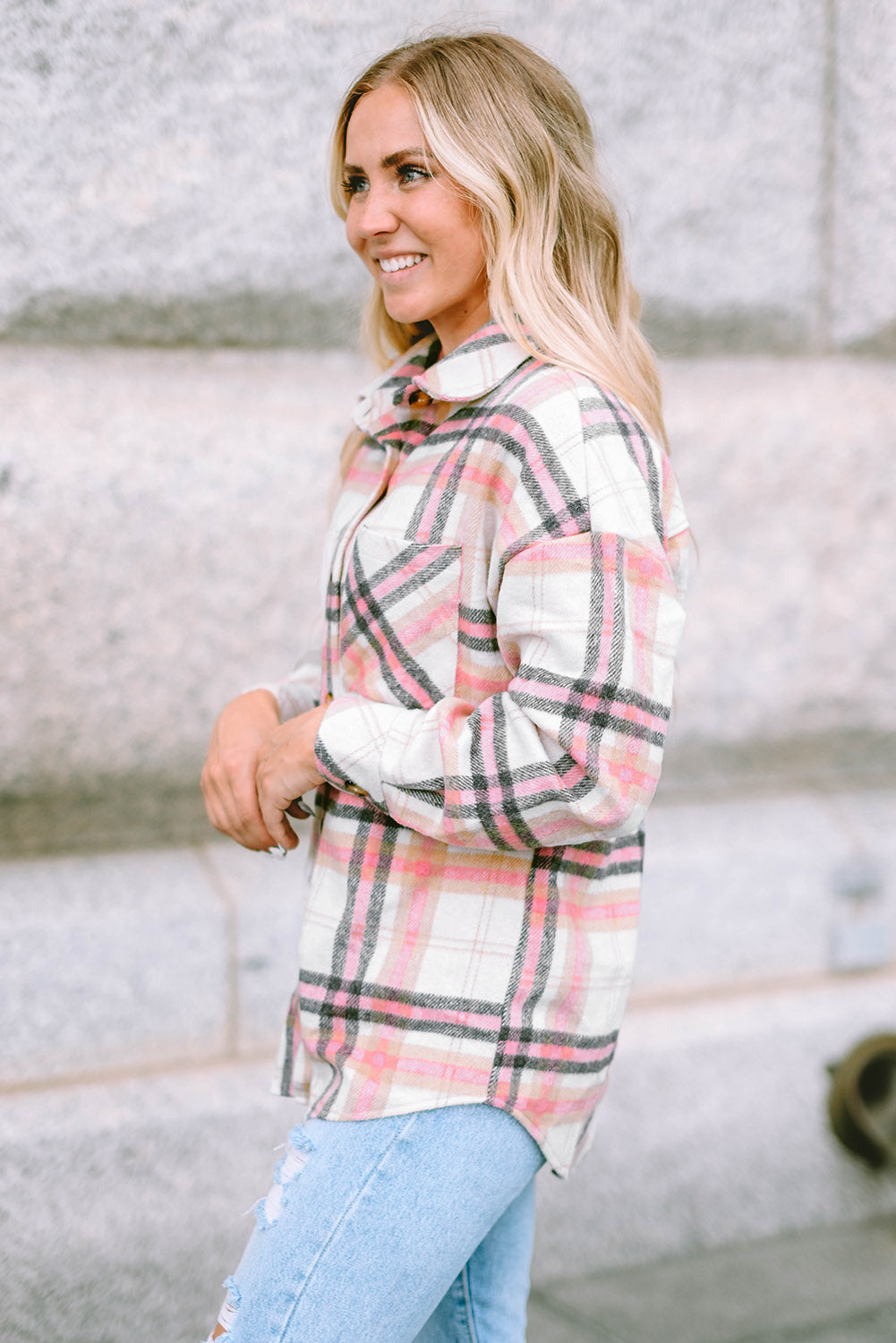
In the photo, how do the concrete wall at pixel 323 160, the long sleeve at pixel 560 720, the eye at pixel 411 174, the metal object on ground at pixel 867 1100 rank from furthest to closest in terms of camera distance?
the metal object on ground at pixel 867 1100
the concrete wall at pixel 323 160
the eye at pixel 411 174
the long sleeve at pixel 560 720

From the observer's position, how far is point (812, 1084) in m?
2.81

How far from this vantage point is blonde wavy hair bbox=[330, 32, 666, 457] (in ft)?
4.59

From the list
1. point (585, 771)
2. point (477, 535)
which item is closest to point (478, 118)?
point (477, 535)

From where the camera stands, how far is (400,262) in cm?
149

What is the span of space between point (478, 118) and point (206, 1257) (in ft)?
6.54

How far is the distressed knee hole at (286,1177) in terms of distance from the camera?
1344 millimetres

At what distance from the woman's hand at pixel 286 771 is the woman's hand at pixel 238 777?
0.01m

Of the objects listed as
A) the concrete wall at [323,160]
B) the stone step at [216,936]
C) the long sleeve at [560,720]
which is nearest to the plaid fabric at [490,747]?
the long sleeve at [560,720]

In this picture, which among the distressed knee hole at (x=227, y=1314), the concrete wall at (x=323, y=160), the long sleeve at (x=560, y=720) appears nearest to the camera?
the long sleeve at (x=560, y=720)

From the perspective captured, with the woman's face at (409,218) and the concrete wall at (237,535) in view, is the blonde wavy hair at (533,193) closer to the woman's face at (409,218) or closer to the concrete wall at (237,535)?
the woman's face at (409,218)

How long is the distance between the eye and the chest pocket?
40 cm

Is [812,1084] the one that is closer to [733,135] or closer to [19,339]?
[733,135]

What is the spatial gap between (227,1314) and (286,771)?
574 millimetres

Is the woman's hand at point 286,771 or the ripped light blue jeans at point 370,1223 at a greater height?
the woman's hand at point 286,771
